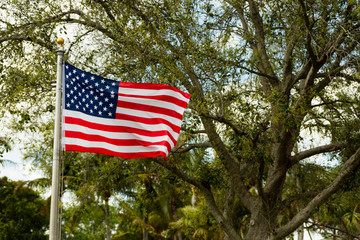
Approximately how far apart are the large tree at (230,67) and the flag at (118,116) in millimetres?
3207

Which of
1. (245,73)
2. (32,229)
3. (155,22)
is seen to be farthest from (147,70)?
(32,229)

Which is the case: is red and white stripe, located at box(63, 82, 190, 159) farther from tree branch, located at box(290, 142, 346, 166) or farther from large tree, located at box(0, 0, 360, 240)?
tree branch, located at box(290, 142, 346, 166)

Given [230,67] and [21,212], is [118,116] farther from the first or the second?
[21,212]

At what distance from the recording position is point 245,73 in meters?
13.0

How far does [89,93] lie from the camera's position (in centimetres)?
778

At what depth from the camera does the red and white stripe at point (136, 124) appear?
7.57 m

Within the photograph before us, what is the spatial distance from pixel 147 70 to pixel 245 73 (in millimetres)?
2778

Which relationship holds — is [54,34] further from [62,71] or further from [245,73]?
[62,71]

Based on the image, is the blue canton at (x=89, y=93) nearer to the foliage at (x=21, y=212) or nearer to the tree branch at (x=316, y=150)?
the tree branch at (x=316, y=150)

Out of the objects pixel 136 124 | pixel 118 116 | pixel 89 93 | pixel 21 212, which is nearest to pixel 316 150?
pixel 136 124

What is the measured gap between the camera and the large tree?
39.4ft

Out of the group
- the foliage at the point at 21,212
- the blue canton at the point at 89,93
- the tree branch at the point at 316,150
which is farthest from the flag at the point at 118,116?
the foliage at the point at 21,212

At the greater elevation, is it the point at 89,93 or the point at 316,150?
the point at 316,150

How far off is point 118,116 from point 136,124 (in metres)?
0.35
